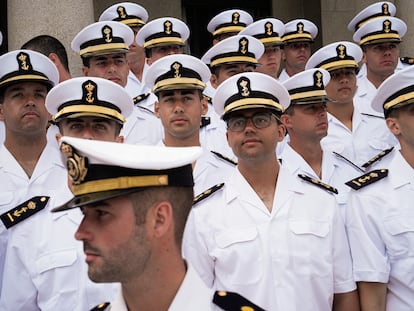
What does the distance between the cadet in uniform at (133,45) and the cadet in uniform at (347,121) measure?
199 cm

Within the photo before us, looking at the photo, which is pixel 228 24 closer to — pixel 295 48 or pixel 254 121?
pixel 295 48

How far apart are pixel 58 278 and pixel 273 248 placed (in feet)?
4.24

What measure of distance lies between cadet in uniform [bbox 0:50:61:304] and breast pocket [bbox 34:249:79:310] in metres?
0.81

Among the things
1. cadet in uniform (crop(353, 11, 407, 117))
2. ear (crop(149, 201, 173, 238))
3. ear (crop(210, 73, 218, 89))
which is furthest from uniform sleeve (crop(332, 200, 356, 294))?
cadet in uniform (crop(353, 11, 407, 117))

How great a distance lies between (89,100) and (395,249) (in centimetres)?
221

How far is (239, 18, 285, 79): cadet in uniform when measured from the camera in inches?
308

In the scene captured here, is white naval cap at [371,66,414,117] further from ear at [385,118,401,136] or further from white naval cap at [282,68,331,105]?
white naval cap at [282,68,331,105]

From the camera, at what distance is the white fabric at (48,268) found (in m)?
4.36

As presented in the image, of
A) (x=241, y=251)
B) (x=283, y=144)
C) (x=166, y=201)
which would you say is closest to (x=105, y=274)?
(x=166, y=201)

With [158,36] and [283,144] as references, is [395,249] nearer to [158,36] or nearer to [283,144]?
[283,144]

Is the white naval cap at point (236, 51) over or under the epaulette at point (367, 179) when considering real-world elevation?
over

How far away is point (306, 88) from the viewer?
6.09 meters

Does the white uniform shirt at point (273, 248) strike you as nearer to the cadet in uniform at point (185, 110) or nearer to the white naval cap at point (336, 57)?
the cadet in uniform at point (185, 110)

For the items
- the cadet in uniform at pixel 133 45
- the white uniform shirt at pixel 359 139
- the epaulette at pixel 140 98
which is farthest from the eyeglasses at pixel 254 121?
the cadet in uniform at pixel 133 45
